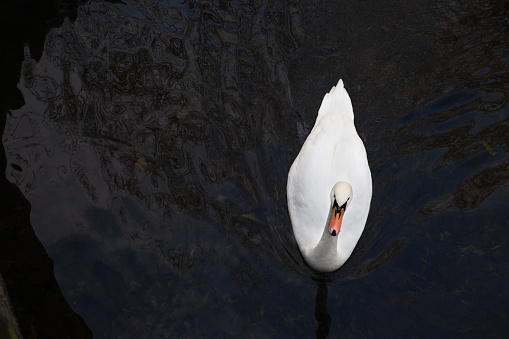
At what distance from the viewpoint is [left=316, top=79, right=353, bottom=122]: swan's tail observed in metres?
7.05

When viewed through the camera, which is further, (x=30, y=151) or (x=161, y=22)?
(x=161, y=22)

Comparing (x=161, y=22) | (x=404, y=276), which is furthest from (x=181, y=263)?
(x=161, y=22)

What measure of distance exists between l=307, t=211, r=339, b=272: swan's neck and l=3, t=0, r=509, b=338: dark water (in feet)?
0.59

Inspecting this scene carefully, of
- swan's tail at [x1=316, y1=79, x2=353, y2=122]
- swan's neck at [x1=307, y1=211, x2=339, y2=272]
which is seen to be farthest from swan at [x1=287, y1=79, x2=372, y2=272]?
swan's tail at [x1=316, y1=79, x2=353, y2=122]

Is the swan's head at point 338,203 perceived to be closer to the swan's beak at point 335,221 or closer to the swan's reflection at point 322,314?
the swan's beak at point 335,221

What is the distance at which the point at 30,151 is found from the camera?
7.21 metres

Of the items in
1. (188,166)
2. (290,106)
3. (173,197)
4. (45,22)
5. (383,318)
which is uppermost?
(45,22)

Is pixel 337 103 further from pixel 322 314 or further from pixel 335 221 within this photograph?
pixel 322 314

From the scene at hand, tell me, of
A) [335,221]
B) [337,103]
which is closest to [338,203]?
[335,221]

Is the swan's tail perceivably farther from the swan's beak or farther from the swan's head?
the swan's beak

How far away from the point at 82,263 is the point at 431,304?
154 inches

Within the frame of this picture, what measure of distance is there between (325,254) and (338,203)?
29.7 inches

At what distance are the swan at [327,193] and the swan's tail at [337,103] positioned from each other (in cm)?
Answer: 45

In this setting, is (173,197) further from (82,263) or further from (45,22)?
(45,22)
